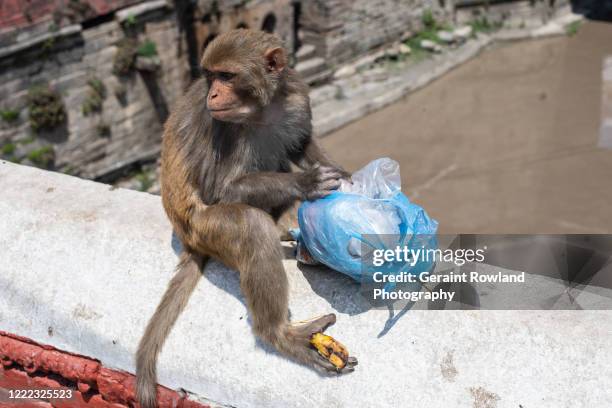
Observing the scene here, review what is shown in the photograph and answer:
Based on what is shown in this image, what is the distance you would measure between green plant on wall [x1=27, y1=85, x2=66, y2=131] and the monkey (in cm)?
705

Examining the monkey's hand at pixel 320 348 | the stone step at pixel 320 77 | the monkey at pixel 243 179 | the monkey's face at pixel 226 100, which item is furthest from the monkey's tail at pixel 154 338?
the stone step at pixel 320 77

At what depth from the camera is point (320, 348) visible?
2730mm

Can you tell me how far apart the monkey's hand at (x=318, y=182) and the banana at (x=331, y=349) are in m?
0.71

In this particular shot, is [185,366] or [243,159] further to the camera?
[243,159]

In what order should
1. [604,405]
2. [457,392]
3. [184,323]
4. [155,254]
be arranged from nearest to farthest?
[604,405] → [457,392] → [184,323] → [155,254]

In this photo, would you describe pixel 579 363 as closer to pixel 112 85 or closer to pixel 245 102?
pixel 245 102


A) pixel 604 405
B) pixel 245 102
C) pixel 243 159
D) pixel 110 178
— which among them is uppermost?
pixel 245 102

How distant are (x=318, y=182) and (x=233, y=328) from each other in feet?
2.57

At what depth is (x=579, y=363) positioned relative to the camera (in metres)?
2.46

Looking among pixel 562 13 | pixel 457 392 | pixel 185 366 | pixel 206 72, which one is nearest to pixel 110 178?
pixel 206 72

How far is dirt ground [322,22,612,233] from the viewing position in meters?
9.84

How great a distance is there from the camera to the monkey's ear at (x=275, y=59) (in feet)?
12.1

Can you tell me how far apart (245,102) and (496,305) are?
5.47ft

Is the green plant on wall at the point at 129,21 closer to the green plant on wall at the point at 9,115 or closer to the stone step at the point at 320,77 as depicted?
→ the green plant on wall at the point at 9,115
